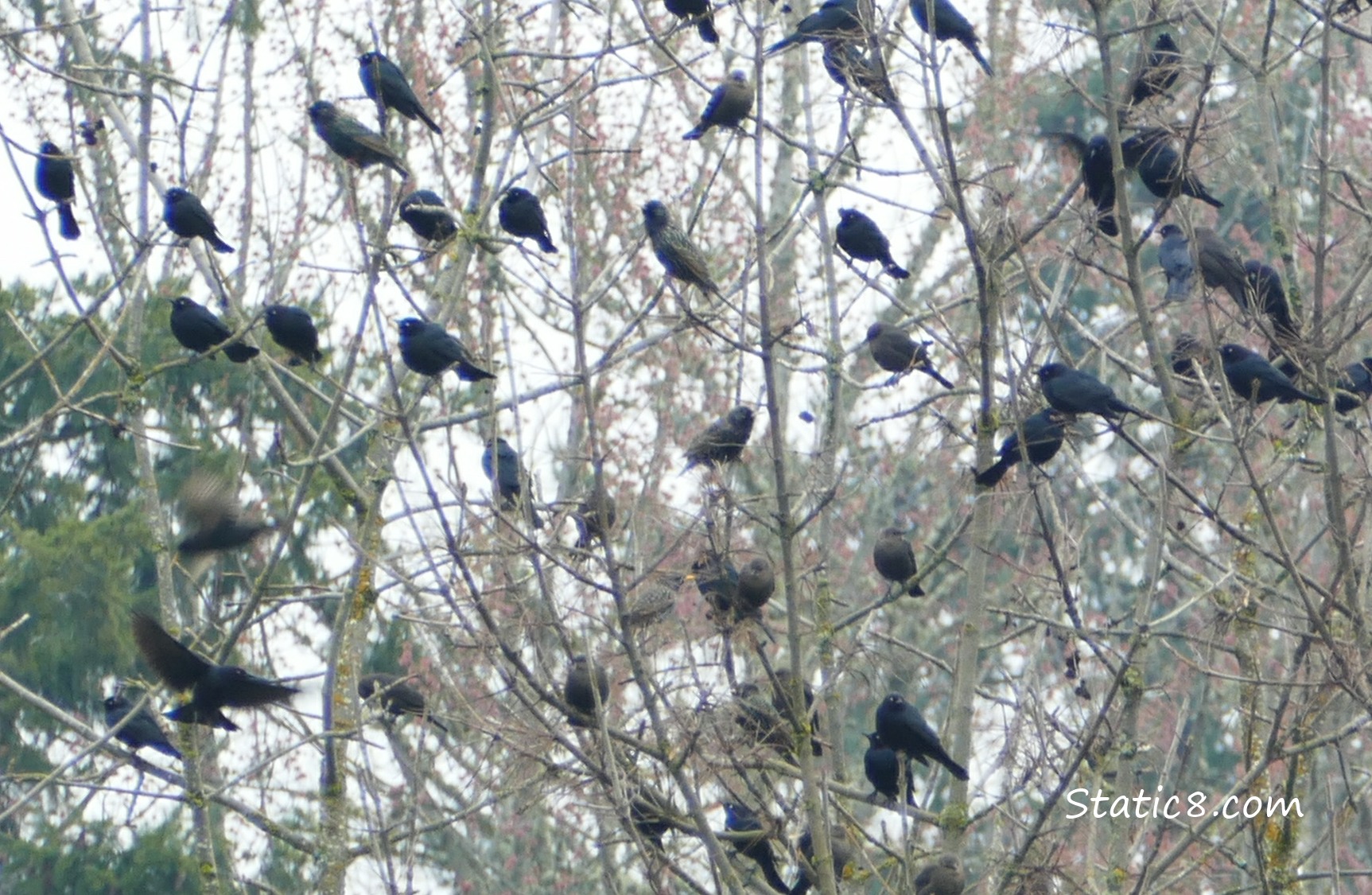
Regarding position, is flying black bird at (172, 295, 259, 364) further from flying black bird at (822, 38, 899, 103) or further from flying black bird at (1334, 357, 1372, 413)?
flying black bird at (1334, 357, 1372, 413)

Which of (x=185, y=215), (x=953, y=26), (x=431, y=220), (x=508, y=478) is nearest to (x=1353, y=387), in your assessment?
(x=953, y=26)

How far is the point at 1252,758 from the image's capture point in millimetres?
5465

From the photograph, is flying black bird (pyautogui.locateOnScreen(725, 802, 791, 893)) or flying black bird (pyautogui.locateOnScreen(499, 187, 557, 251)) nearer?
flying black bird (pyautogui.locateOnScreen(725, 802, 791, 893))

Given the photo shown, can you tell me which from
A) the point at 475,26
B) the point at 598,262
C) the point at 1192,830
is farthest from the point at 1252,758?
the point at 598,262

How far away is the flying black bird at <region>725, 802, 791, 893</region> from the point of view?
17.8ft

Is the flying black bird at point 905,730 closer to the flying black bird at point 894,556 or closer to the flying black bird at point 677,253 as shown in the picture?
the flying black bird at point 894,556

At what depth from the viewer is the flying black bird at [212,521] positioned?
239 inches

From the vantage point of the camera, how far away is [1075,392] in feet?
18.5

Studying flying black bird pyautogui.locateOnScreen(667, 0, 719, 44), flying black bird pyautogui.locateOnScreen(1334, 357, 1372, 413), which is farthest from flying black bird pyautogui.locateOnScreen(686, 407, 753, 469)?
flying black bird pyautogui.locateOnScreen(1334, 357, 1372, 413)

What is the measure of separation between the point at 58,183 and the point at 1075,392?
400 centimetres

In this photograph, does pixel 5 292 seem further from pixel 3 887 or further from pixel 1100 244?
pixel 1100 244

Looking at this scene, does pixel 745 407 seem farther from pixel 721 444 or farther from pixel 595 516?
pixel 595 516

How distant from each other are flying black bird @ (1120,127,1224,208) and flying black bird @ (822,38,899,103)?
0.77 meters

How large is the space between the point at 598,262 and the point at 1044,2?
729cm
